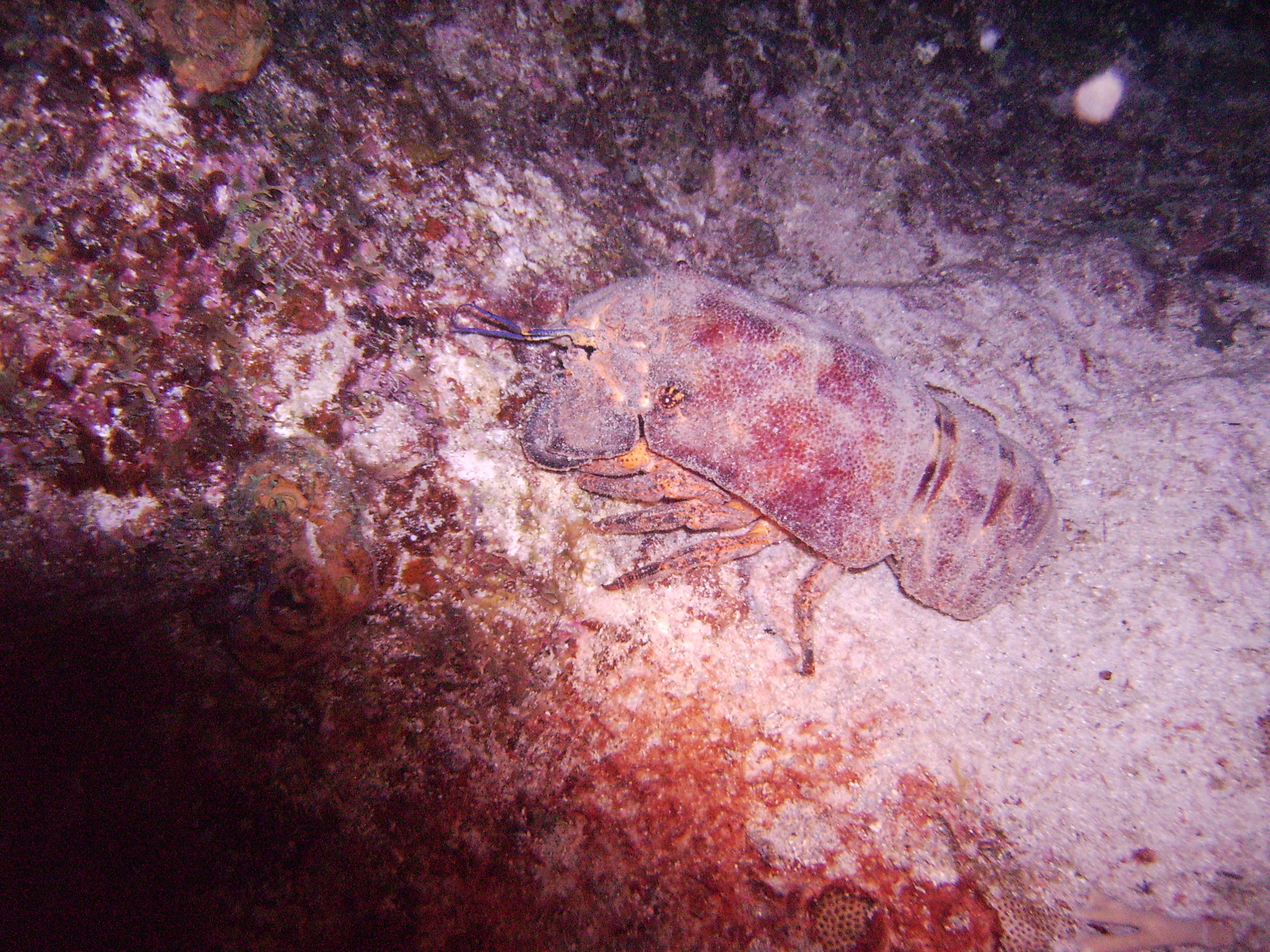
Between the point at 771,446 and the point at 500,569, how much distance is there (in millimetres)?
1650

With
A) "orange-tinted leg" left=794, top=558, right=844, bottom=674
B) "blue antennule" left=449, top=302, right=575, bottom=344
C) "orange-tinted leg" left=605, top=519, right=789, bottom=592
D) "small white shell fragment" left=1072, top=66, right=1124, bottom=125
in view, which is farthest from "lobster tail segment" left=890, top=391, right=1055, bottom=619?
"small white shell fragment" left=1072, top=66, right=1124, bottom=125

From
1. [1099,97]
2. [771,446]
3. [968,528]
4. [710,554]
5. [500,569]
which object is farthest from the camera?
[1099,97]

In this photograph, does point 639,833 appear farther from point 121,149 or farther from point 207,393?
point 121,149

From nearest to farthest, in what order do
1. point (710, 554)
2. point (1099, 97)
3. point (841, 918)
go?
point (841, 918) → point (710, 554) → point (1099, 97)

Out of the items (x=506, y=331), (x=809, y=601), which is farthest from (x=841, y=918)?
(x=506, y=331)

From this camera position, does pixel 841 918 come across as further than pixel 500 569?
No

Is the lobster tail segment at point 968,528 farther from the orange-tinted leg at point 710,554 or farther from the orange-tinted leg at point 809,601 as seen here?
the orange-tinted leg at point 710,554

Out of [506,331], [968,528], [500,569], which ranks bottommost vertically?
[500,569]

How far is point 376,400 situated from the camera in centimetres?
242

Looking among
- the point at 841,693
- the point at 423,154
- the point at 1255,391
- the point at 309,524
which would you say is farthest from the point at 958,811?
the point at 423,154

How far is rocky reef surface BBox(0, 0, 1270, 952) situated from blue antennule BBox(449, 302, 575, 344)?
0.11 metres

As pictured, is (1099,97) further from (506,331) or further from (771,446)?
(506,331)

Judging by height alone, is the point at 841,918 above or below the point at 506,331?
below

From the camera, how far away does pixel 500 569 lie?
8.61 feet
